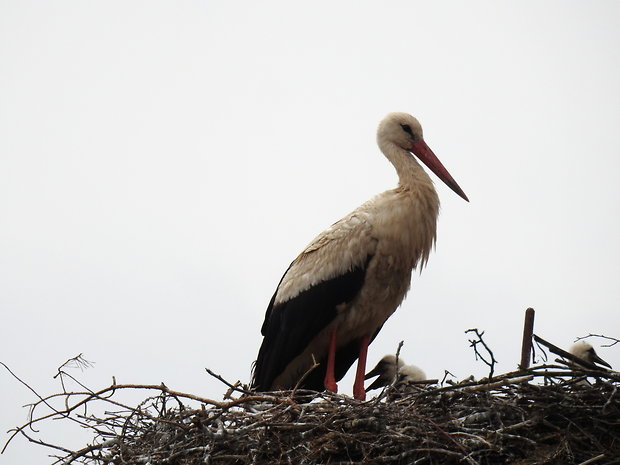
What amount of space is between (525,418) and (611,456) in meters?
0.45

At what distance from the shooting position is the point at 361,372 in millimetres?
5773

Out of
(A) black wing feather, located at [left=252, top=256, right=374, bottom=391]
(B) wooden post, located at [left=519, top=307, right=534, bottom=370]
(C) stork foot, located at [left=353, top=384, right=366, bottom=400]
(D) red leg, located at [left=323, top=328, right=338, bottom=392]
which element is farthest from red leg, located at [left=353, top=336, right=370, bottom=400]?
(B) wooden post, located at [left=519, top=307, right=534, bottom=370]

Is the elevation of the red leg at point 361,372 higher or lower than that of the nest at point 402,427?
higher

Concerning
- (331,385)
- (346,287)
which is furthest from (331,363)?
(346,287)

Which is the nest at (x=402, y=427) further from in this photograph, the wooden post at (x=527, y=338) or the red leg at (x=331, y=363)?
the red leg at (x=331, y=363)

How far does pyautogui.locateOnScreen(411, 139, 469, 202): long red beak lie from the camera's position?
20.4ft

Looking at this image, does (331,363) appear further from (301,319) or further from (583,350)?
(583,350)

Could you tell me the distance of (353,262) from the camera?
5.61m

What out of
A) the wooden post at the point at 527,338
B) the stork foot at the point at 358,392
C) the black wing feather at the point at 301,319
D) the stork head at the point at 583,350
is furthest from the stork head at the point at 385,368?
the wooden post at the point at 527,338

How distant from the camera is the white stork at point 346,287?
5.64 metres

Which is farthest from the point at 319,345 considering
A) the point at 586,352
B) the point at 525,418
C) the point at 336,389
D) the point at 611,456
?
the point at 611,456

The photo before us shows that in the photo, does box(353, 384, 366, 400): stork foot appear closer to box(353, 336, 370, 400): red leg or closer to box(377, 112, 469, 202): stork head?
box(353, 336, 370, 400): red leg

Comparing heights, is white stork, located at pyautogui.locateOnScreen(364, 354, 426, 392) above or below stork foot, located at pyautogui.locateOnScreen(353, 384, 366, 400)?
above

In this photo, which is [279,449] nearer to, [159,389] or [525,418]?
[159,389]
